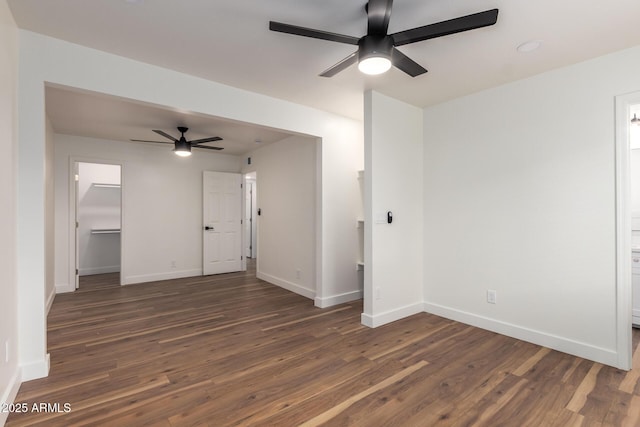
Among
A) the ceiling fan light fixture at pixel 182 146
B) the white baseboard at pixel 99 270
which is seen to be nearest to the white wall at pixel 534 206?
the ceiling fan light fixture at pixel 182 146

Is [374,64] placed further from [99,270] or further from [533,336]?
[99,270]

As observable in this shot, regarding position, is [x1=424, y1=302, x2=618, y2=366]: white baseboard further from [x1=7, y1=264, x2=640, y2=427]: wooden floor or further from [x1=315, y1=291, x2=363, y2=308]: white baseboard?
[x1=315, y1=291, x2=363, y2=308]: white baseboard

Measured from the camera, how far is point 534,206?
3033 mm

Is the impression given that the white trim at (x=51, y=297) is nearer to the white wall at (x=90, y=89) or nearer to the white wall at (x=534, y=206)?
the white wall at (x=90, y=89)

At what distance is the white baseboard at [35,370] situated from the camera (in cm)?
230

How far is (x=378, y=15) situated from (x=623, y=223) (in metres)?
2.55

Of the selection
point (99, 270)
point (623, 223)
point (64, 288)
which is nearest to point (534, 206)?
point (623, 223)

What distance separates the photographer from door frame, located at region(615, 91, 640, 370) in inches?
99.9

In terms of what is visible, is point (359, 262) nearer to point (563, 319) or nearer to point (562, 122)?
point (563, 319)

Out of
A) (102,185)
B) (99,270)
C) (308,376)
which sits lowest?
(308,376)

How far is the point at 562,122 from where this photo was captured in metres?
2.86

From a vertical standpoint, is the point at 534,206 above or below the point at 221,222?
above

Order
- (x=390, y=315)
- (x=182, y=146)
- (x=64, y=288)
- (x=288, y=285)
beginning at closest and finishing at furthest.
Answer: (x=390, y=315) < (x=182, y=146) < (x=64, y=288) < (x=288, y=285)

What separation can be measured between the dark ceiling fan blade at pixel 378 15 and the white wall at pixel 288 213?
262 centimetres
